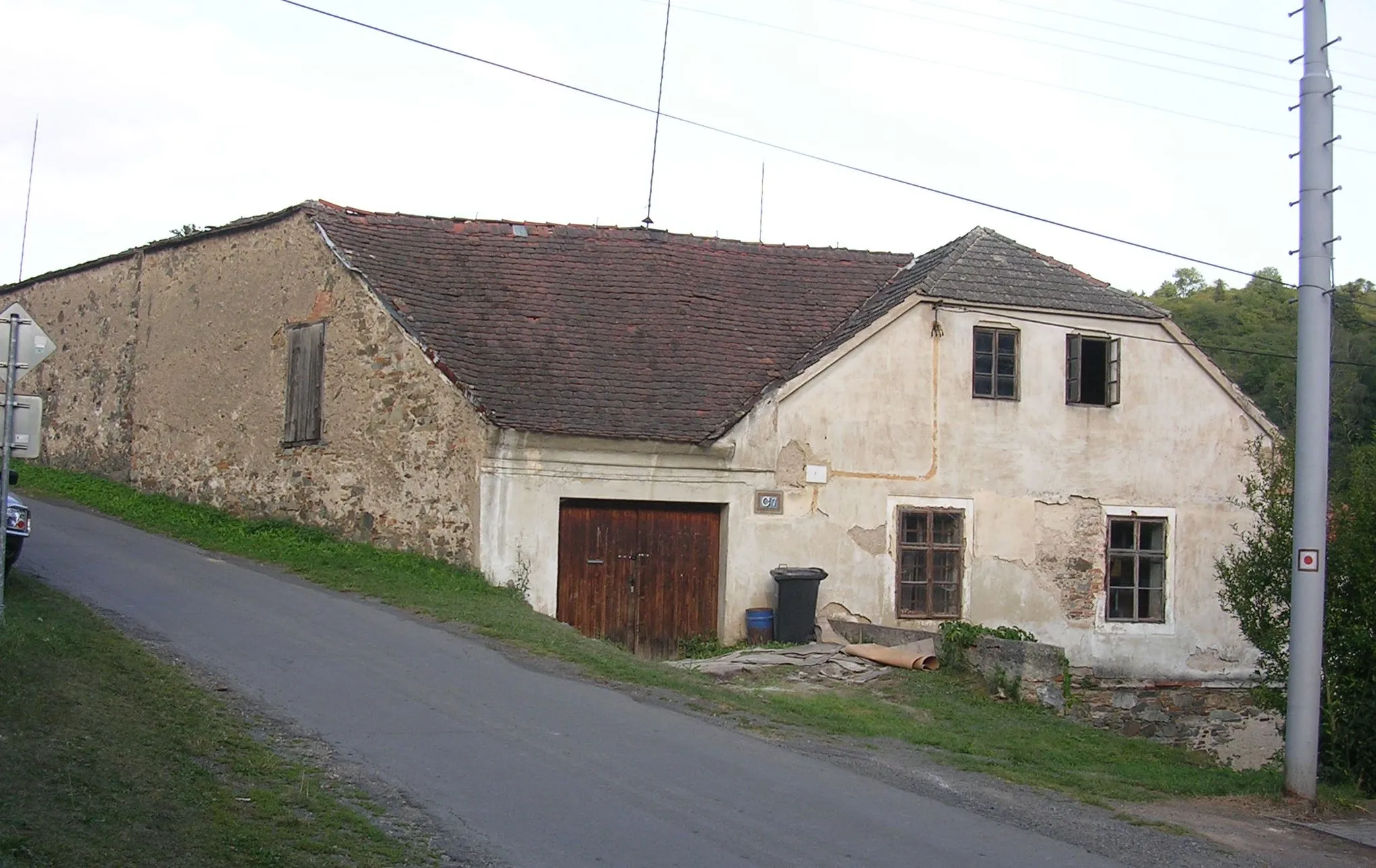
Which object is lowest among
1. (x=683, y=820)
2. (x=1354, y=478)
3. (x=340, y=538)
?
(x=683, y=820)

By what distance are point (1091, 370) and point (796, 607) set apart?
249 inches

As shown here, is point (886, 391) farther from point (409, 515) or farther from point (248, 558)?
point (248, 558)

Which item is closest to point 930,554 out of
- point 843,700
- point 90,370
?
point 843,700

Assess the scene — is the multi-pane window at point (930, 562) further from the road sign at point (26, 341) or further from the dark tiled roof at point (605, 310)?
the road sign at point (26, 341)

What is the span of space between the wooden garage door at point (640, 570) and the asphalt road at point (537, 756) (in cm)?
322

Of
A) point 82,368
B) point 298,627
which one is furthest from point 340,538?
point 82,368

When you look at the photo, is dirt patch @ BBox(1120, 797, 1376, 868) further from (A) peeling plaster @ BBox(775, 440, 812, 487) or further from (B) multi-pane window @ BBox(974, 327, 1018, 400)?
(B) multi-pane window @ BBox(974, 327, 1018, 400)

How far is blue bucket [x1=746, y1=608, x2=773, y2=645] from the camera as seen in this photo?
18.5 metres

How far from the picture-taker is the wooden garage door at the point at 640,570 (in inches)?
717

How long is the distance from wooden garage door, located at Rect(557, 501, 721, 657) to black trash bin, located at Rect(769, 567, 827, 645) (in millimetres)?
983

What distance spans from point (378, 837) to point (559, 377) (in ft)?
37.8

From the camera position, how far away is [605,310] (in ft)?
67.0

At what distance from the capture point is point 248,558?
18938mm

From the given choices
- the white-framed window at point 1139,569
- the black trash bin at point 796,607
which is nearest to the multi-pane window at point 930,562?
the black trash bin at point 796,607
